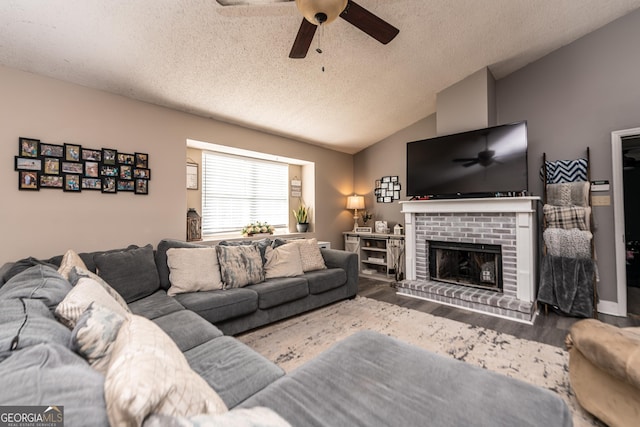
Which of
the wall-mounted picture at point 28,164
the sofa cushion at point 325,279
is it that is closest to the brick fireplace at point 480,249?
the sofa cushion at point 325,279

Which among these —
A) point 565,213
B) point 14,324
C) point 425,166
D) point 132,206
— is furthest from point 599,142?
point 132,206

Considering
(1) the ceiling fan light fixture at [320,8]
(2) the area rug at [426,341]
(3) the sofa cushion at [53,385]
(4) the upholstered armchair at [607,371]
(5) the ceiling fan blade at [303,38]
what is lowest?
(2) the area rug at [426,341]

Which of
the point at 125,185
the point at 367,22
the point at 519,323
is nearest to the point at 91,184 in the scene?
the point at 125,185

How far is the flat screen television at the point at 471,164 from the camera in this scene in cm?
325

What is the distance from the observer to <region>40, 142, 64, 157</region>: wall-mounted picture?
8.10ft

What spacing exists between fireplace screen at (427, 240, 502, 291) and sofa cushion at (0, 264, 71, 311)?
3.96 meters

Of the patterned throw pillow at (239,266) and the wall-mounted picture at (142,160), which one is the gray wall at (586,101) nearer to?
the patterned throw pillow at (239,266)

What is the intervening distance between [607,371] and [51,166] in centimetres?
428

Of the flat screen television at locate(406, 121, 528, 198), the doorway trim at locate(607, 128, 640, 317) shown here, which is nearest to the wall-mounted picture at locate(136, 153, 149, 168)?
the flat screen television at locate(406, 121, 528, 198)

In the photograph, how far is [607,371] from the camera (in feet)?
4.57

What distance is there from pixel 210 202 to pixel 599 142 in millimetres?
5036

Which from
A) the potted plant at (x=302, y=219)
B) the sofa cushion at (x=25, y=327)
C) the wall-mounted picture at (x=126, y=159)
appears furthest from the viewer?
the potted plant at (x=302, y=219)

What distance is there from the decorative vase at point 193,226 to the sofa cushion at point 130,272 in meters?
0.93

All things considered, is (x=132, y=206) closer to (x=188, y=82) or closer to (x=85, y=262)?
(x=85, y=262)
